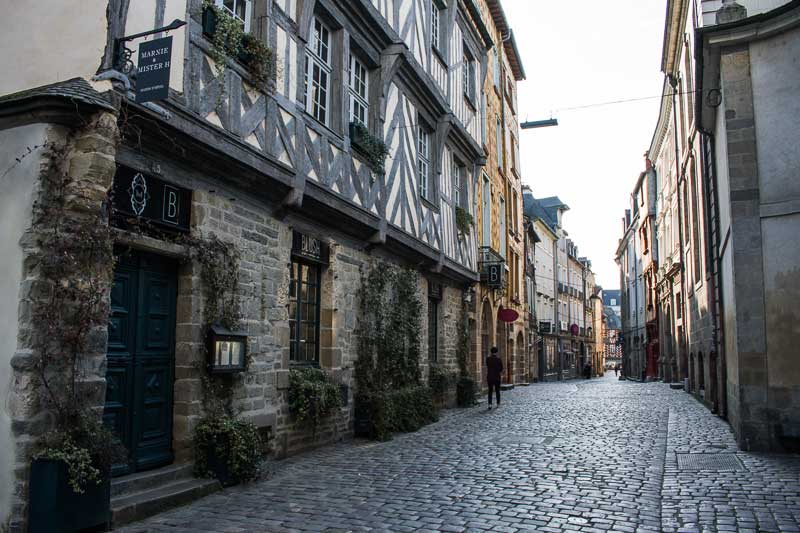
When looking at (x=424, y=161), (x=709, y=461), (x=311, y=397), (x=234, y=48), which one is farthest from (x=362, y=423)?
(x=424, y=161)

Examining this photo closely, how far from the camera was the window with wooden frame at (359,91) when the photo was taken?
31.5 feet

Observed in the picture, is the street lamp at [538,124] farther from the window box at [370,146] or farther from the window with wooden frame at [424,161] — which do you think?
the window box at [370,146]

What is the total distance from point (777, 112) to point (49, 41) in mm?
7899

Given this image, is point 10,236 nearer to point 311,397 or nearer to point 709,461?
point 311,397

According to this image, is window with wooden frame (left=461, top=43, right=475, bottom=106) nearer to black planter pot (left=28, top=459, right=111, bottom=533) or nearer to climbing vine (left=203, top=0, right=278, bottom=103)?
climbing vine (left=203, top=0, right=278, bottom=103)

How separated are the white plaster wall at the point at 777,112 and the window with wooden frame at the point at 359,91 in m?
5.19

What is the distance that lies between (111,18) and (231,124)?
160cm

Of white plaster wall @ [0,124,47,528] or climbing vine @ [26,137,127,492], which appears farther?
climbing vine @ [26,137,127,492]

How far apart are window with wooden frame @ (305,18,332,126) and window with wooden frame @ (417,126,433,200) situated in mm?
3983

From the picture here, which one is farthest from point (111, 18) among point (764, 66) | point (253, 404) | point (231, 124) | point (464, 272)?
point (464, 272)

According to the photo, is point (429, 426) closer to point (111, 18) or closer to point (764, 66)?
point (764, 66)

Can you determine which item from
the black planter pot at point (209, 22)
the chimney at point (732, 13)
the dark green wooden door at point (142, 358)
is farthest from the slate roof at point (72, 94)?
the chimney at point (732, 13)

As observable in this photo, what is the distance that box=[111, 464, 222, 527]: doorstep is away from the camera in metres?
4.75

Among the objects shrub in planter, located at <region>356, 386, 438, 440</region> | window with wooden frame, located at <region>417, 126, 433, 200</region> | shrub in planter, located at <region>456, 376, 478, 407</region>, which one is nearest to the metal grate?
shrub in planter, located at <region>356, 386, 438, 440</region>
